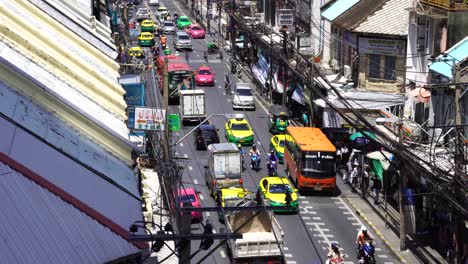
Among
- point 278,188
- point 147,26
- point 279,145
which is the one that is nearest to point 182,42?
point 147,26

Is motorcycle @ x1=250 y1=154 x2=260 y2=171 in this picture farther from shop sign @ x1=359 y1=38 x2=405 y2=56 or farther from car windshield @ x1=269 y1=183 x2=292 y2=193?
shop sign @ x1=359 y1=38 x2=405 y2=56

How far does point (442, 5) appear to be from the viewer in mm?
45062

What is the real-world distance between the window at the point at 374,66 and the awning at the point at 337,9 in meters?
4.92

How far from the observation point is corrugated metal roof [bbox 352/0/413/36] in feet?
184

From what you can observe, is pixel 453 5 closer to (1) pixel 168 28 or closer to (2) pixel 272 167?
(2) pixel 272 167

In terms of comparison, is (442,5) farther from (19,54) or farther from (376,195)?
(19,54)

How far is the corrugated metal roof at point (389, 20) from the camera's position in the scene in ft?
184

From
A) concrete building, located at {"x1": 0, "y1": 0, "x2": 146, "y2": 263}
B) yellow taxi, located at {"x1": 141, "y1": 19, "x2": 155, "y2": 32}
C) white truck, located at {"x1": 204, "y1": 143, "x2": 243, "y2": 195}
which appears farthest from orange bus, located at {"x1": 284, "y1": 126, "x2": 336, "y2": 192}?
yellow taxi, located at {"x1": 141, "y1": 19, "x2": 155, "y2": 32}

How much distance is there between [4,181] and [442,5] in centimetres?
3205

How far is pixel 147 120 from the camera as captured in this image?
40.3m

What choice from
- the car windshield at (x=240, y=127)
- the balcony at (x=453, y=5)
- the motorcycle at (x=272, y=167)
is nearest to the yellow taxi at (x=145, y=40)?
the car windshield at (x=240, y=127)

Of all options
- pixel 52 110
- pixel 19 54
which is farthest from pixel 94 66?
pixel 52 110

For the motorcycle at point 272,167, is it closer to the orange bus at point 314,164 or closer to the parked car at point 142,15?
the orange bus at point 314,164

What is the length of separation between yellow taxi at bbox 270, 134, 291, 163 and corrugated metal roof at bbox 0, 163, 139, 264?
40.6 meters
